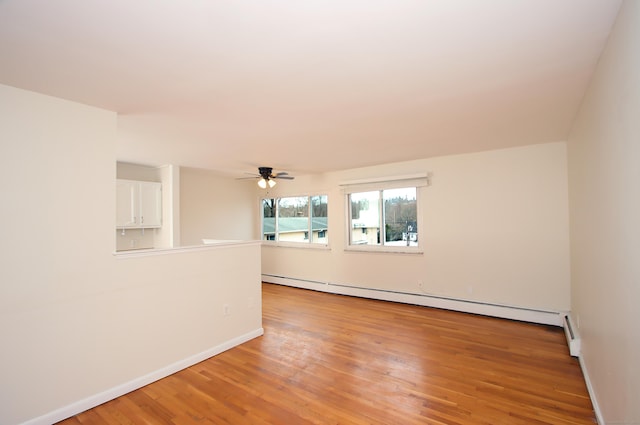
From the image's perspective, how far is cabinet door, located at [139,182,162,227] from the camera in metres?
4.96

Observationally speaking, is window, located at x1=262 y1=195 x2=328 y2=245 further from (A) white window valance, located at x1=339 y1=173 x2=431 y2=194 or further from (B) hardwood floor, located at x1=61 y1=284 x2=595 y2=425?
(B) hardwood floor, located at x1=61 y1=284 x2=595 y2=425

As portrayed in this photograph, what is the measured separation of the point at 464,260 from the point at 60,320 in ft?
15.9

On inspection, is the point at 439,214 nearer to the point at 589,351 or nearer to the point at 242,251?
the point at 589,351

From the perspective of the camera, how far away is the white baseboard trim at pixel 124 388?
2234mm

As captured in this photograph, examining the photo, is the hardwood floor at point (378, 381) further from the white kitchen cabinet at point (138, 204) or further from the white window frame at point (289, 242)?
the white kitchen cabinet at point (138, 204)

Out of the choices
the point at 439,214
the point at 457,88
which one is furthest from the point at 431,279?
the point at 457,88

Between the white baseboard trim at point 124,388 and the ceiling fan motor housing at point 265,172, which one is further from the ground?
the ceiling fan motor housing at point 265,172

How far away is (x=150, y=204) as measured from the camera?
16.7 feet

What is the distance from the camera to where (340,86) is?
220 centimetres

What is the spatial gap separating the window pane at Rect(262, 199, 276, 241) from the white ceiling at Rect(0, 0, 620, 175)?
4.14 metres

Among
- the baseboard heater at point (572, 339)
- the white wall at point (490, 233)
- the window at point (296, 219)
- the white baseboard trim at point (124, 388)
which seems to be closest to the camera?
the white baseboard trim at point (124, 388)

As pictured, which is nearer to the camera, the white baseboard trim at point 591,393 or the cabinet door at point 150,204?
the white baseboard trim at point 591,393

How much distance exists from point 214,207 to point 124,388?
14.7 ft

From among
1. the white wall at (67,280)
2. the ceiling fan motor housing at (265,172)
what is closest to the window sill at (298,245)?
the ceiling fan motor housing at (265,172)
